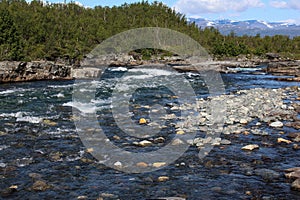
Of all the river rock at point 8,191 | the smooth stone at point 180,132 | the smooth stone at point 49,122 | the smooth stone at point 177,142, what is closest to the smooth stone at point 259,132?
the smooth stone at point 180,132

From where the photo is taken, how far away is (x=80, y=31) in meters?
73.6

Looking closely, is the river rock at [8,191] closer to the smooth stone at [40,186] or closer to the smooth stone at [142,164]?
the smooth stone at [40,186]

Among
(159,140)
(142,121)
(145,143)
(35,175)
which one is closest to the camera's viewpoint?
(35,175)

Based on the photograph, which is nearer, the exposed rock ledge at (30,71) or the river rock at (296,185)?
the river rock at (296,185)

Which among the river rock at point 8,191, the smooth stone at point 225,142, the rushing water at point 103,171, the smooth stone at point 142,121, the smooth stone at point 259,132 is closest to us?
the river rock at point 8,191

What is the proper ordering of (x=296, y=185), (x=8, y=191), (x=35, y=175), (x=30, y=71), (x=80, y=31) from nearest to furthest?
1. (x=8, y=191)
2. (x=296, y=185)
3. (x=35, y=175)
4. (x=30, y=71)
5. (x=80, y=31)

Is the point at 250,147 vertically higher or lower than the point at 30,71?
lower

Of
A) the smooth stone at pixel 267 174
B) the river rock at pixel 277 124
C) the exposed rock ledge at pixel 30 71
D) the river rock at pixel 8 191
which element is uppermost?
Answer: the exposed rock ledge at pixel 30 71

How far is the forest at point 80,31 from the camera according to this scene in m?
45.1

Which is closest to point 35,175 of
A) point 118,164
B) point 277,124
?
point 118,164

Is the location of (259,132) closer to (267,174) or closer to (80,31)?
(267,174)

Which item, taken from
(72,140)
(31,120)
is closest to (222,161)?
(72,140)

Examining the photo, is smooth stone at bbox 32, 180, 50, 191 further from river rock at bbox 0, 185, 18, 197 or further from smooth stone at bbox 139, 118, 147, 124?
smooth stone at bbox 139, 118, 147, 124

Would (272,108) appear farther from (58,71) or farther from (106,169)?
(58,71)
